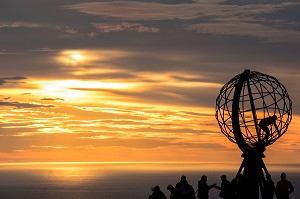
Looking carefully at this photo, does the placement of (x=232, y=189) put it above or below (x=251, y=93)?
below

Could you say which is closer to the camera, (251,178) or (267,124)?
(267,124)

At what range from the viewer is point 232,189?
3759 cm

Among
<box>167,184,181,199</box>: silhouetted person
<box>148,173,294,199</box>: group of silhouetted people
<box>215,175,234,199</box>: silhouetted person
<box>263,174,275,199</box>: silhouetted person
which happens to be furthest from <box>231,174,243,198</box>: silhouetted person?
<box>167,184,181,199</box>: silhouetted person

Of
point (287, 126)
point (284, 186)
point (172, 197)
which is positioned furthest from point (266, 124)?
→ point (172, 197)

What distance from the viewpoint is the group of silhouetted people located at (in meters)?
36.0

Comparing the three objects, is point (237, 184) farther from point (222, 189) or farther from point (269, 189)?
point (222, 189)

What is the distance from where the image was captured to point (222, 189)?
123 feet

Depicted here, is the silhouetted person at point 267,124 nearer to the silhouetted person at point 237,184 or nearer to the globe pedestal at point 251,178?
the globe pedestal at point 251,178

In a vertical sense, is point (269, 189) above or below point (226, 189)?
above

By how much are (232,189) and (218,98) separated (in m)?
5.09

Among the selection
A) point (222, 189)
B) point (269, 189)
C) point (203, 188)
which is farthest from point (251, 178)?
point (203, 188)

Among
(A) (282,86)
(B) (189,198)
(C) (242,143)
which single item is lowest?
(B) (189,198)

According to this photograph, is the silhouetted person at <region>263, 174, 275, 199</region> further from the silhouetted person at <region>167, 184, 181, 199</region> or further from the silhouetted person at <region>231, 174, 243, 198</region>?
the silhouetted person at <region>167, 184, 181, 199</region>

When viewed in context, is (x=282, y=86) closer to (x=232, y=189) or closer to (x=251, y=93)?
(x=251, y=93)
